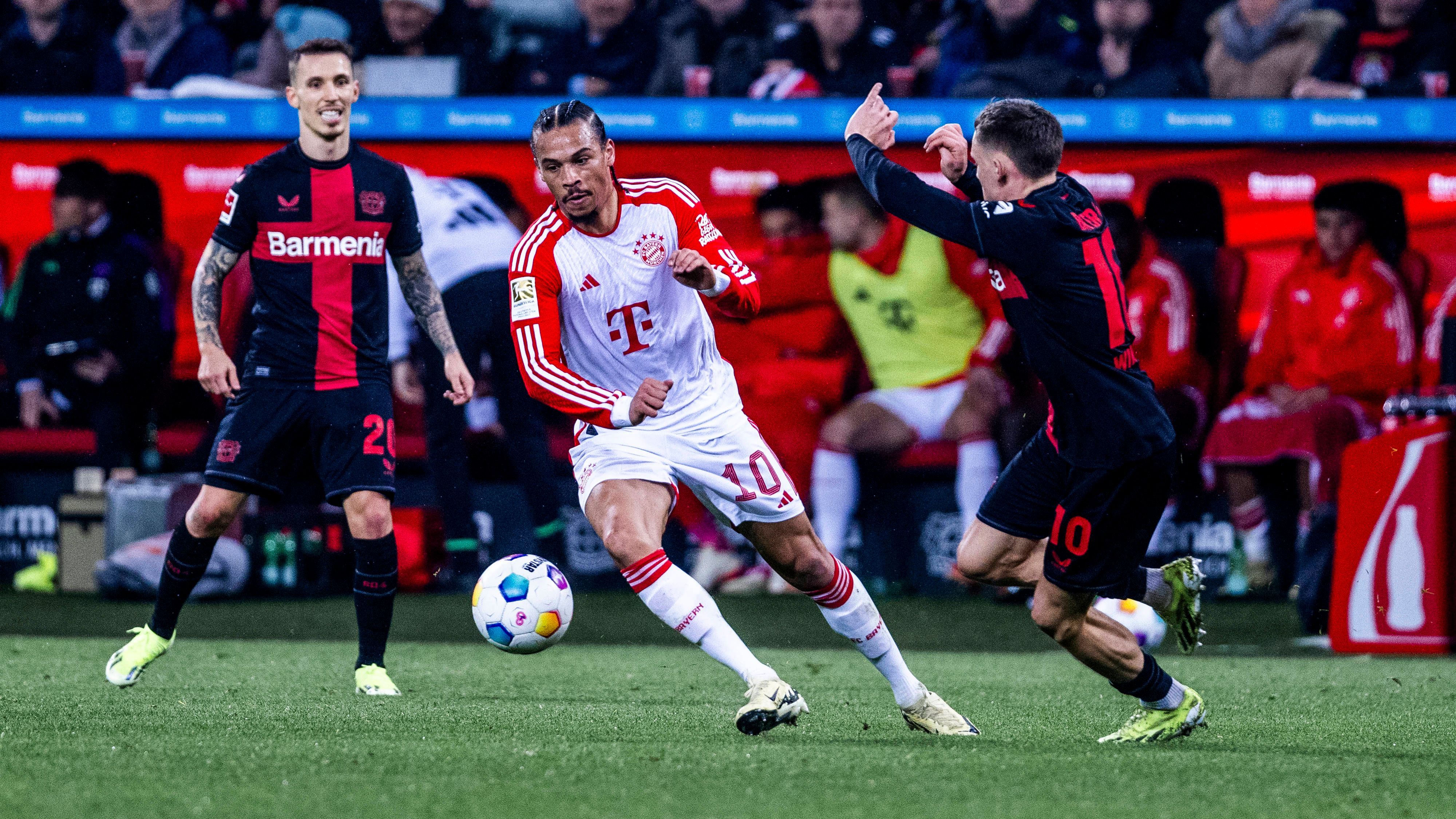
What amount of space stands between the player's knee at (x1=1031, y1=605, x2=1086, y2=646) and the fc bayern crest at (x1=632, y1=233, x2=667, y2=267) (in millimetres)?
1498

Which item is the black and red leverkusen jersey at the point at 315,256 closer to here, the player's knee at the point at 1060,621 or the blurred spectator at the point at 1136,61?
the player's knee at the point at 1060,621

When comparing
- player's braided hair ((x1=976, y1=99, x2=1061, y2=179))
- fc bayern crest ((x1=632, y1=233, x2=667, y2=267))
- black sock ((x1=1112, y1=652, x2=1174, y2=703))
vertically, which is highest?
player's braided hair ((x1=976, y1=99, x2=1061, y2=179))

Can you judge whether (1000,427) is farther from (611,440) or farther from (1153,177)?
(611,440)

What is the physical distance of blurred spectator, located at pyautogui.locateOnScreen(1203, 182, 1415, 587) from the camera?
10.7 metres

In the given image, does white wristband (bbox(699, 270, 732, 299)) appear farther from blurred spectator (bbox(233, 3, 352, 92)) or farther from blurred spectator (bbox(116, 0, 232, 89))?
blurred spectator (bbox(116, 0, 232, 89))

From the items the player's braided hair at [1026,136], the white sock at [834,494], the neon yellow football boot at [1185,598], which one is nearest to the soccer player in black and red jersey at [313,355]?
the player's braided hair at [1026,136]

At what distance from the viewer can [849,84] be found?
11.3 meters

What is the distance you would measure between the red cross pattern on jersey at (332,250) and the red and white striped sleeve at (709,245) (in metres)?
1.31

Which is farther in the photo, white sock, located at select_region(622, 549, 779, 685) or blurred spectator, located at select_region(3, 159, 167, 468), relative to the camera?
blurred spectator, located at select_region(3, 159, 167, 468)

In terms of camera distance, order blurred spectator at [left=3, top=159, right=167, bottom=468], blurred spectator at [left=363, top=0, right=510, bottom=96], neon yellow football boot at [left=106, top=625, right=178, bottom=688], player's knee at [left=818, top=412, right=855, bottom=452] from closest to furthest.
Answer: neon yellow football boot at [left=106, top=625, right=178, bottom=688]
player's knee at [left=818, top=412, right=855, bottom=452]
blurred spectator at [left=3, top=159, right=167, bottom=468]
blurred spectator at [left=363, top=0, right=510, bottom=96]

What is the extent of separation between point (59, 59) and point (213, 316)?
6665 mm

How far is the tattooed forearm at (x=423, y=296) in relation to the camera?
6188 mm

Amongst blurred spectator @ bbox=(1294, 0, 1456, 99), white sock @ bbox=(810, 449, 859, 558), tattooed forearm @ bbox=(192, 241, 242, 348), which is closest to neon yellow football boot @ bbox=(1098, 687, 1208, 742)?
tattooed forearm @ bbox=(192, 241, 242, 348)

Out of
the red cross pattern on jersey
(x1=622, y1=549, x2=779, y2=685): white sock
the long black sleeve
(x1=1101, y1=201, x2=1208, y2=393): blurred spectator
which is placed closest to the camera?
the long black sleeve
